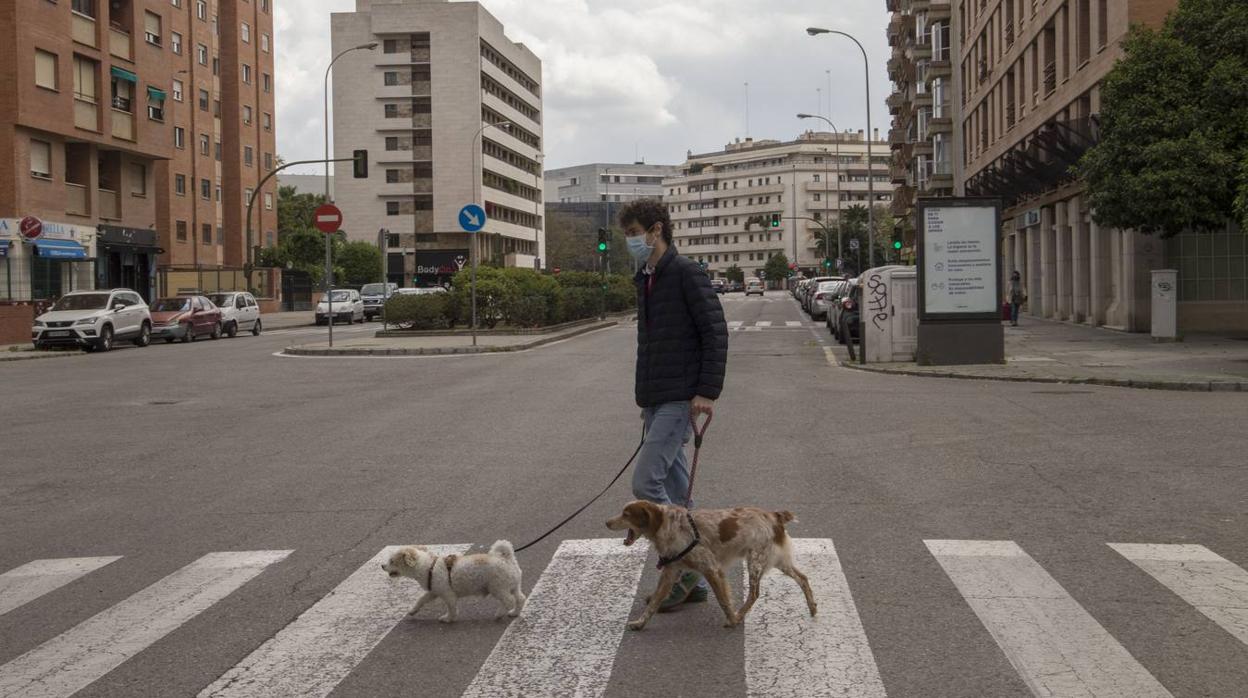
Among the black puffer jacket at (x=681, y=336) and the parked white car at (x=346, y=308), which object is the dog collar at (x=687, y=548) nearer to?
the black puffer jacket at (x=681, y=336)

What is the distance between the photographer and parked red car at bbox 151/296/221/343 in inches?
1405

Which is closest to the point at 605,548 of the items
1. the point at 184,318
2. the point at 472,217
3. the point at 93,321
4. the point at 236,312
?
the point at 472,217

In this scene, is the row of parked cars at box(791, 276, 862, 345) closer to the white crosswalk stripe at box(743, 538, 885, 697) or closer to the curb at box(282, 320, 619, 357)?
the curb at box(282, 320, 619, 357)

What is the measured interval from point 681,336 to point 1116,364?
53.5 feet

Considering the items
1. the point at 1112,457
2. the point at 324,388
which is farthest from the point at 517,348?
the point at 1112,457

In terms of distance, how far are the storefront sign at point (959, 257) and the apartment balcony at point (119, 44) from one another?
3319 centimetres

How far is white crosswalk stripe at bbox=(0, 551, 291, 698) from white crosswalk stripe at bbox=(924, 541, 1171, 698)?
143 inches

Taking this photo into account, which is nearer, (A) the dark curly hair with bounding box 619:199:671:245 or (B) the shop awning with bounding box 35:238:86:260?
(A) the dark curly hair with bounding box 619:199:671:245

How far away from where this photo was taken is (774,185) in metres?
164

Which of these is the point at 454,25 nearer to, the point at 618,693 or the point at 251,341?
the point at 251,341

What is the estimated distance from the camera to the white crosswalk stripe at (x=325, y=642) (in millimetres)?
4699

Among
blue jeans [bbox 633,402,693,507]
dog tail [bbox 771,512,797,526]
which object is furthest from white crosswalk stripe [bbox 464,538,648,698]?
dog tail [bbox 771,512,797,526]

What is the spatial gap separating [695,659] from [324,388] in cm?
1424

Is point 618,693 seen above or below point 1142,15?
below
